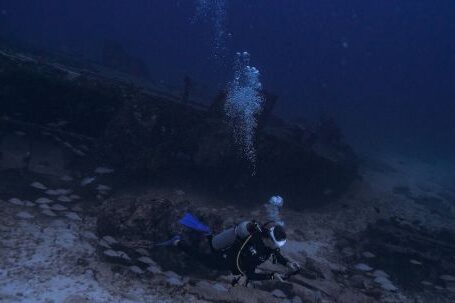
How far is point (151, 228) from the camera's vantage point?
9094 millimetres

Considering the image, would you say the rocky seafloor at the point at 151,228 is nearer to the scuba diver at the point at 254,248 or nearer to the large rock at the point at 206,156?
the large rock at the point at 206,156

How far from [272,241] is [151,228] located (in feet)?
12.2

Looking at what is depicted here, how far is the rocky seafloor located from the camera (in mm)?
7699

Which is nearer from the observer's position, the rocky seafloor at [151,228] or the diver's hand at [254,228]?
the diver's hand at [254,228]

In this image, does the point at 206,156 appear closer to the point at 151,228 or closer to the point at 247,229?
the point at 151,228

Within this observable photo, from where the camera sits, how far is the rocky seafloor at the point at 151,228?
303 inches

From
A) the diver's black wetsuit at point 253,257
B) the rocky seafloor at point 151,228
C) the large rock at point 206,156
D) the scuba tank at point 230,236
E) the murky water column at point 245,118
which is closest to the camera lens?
the diver's black wetsuit at point 253,257

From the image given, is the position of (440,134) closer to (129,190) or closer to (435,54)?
(129,190)

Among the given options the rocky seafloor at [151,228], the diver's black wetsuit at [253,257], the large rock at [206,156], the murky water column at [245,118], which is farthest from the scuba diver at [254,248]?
the murky water column at [245,118]

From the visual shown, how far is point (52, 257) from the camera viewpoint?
25.9 ft

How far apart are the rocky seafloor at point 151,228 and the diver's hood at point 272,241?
209 cm

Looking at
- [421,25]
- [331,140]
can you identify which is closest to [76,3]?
[421,25]

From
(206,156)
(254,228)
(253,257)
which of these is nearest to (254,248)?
(253,257)

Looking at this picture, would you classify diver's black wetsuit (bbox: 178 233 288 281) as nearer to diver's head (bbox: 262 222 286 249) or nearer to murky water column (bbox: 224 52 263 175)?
diver's head (bbox: 262 222 286 249)
